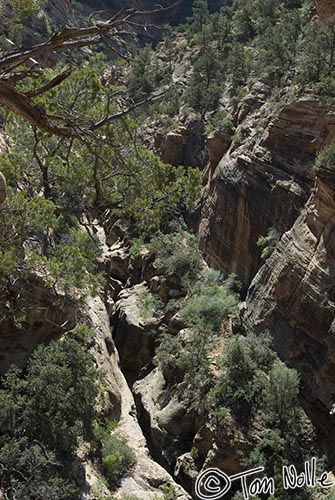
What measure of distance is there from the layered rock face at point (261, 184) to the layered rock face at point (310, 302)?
2239 millimetres

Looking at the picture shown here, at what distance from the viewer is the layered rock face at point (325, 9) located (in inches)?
1053

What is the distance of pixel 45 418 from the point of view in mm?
10531

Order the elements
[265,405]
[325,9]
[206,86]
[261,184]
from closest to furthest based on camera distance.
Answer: [265,405]
[261,184]
[325,9]
[206,86]

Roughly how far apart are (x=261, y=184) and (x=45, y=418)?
13911 millimetres

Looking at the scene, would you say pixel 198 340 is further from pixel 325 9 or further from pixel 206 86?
pixel 206 86

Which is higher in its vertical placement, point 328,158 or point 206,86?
point 206,86

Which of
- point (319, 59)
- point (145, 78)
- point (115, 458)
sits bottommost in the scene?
point (115, 458)

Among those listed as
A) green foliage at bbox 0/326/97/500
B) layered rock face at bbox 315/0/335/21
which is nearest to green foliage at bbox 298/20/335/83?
layered rock face at bbox 315/0/335/21

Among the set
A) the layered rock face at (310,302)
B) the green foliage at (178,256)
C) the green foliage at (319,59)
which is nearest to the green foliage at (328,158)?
the layered rock face at (310,302)

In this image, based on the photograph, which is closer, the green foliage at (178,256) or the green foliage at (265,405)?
the green foliage at (265,405)

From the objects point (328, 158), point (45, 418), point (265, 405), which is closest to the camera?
point (45, 418)

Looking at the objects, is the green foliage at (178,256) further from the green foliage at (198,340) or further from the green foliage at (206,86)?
the green foliage at (206,86)

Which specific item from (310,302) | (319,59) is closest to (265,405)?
(310,302)
